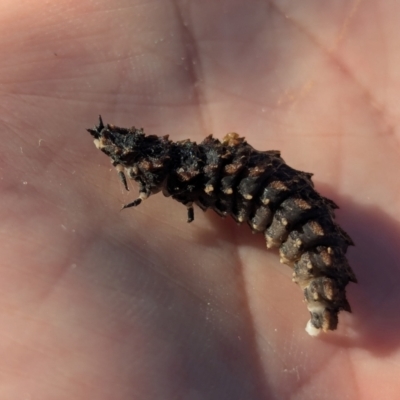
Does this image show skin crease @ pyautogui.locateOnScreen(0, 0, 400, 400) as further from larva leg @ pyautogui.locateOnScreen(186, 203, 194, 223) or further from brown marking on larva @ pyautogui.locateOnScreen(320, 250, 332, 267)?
brown marking on larva @ pyautogui.locateOnScreen(320, 250, 332, 267)

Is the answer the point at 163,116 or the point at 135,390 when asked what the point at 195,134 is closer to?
the point at 163,116

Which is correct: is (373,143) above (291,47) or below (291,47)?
below

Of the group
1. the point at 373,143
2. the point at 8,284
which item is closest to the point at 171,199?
the point at 8,284

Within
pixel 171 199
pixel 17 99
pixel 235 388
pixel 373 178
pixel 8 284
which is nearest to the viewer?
pixel 8 284

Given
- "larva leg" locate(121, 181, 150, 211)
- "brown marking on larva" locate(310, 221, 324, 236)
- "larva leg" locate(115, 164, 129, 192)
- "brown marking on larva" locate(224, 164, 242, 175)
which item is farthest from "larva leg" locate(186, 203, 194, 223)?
"brown marking on larva" locate(310, 221, 324, 236)

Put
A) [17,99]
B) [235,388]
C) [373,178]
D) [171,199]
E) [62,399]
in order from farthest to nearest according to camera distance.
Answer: [373,178]
[171,199]
[17,99]
[235,388]
[62,399]

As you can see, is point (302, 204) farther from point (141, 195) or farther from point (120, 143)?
point (120, 143)

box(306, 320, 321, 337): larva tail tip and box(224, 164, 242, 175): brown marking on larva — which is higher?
box(224, 164, 242, 175): brown marking on larva

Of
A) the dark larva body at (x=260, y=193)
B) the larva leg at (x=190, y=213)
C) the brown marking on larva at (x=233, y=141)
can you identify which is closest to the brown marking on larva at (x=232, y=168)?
the dark larva body at (x=260, y=193)
